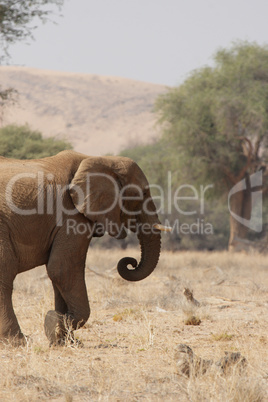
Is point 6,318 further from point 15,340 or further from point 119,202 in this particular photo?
point 119,202

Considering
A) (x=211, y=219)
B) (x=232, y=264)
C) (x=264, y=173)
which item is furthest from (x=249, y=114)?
(x=211, y=219)

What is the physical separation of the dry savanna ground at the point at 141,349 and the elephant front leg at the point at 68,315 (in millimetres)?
172

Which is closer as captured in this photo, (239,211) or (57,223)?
(57,223)

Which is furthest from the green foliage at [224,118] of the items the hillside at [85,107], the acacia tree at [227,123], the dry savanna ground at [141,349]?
the hillside at [85,107]

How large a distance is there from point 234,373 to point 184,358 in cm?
61

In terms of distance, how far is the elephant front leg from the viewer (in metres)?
6.50

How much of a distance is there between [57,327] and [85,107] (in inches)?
3321

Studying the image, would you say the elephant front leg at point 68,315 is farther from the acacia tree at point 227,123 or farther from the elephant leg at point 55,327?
the acacia tree at point 227,123

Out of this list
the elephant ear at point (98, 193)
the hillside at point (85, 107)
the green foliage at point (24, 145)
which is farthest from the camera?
the hillside at point (85, 107)

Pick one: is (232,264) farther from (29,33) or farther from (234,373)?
(234,373)

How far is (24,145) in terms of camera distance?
78.5 feet

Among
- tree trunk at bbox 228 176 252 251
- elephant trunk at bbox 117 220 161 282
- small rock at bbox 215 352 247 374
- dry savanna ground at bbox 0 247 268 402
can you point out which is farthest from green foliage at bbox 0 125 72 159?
small rock at bbox 215 352 247 374

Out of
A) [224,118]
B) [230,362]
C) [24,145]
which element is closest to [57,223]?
[230,362]

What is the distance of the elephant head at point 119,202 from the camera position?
6648 millimetres
